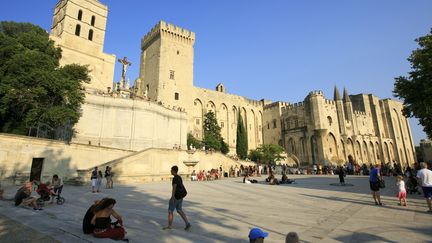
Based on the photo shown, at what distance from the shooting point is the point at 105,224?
481cm

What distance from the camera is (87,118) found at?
78.2 feet

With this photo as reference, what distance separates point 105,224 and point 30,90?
1750 centimetres

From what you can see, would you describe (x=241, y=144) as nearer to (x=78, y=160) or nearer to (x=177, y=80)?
(x=177, y=80)

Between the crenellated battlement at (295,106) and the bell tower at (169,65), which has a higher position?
the bell tower at (169,65)

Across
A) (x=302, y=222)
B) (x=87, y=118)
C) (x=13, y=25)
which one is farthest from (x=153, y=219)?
(x=13, y=25)

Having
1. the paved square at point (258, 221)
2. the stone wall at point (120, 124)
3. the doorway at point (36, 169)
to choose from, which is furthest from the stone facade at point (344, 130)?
the doorway at point (36, 169)

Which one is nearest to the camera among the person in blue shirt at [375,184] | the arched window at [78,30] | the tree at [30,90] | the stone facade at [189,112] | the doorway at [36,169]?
the person in blue shirt at [375,184]

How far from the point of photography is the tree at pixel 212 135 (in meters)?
41.6

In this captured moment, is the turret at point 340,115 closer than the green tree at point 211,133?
No

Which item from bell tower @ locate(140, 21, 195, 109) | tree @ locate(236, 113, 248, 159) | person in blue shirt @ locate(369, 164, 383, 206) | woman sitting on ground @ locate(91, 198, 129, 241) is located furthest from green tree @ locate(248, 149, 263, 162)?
woman sitting on ground @ locate(91, 198, 129, 241)

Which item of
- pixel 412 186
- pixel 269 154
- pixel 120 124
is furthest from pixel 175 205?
pixel 269 154

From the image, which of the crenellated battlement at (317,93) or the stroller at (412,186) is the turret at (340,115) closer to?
the crenellated battlement at (317,93)

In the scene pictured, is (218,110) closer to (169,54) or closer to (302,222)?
(169,54)

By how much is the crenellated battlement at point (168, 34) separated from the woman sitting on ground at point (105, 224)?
4358 centimetres
